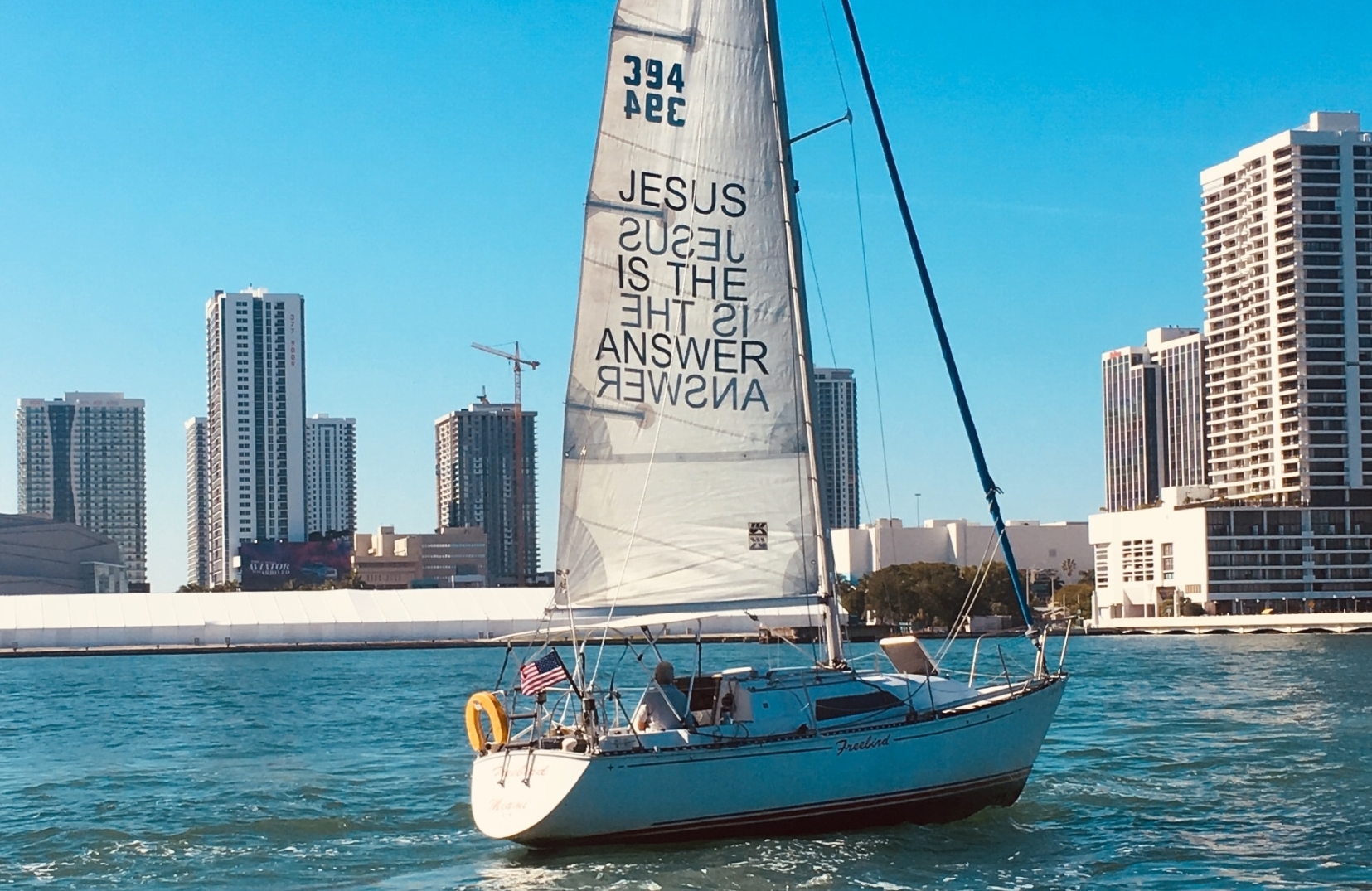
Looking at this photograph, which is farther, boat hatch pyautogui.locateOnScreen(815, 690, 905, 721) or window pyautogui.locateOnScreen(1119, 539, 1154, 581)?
window pyautogui.locateOnScreen(1119, 539, 1154, 581)

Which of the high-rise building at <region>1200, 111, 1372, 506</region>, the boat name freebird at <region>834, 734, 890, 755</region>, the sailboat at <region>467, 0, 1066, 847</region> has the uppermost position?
Answer: the high-rise building at <region>1200, 111, 1372, 506</region>

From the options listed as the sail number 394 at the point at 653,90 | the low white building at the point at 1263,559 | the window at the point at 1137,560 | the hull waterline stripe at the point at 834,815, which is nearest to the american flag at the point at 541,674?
the hull waterline stripe at the point at 834,815

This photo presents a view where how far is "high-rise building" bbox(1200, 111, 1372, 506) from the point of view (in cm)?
15500

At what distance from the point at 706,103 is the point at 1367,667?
5466 centimetres

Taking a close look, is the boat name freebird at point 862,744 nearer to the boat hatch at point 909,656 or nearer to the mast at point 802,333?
the mast at point 802,333

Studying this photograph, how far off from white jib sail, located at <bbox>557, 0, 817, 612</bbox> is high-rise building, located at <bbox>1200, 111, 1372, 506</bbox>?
144 metres

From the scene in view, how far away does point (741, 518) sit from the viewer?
→ 22.2 metres

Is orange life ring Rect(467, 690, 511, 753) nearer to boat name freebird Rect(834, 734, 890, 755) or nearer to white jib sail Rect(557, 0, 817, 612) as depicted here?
white jib sail Rect(557, 0, 817, 612)

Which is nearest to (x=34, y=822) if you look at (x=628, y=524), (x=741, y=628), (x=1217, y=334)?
(x=628, y=524)

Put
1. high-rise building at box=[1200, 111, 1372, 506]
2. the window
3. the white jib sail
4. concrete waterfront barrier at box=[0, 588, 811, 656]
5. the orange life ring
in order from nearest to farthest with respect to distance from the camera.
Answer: the orange life ring
the white jib sail
concrete waterfront barrier at box=[0, 588, 811, 656]
high-rise building at box=[1200, 111, 1372, 506]
the window

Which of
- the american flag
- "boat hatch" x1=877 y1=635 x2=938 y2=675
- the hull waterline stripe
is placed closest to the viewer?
the hull waterline stripe

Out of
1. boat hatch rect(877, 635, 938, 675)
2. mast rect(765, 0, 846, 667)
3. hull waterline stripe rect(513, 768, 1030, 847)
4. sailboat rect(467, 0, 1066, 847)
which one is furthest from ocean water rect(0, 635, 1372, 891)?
mast rect(765, 0, 846, 667)

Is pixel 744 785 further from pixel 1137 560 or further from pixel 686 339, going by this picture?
pixel 1137 560

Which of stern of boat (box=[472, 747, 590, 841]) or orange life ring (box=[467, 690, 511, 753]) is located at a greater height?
orange life ring (box=[467, 690, 511, 753])
